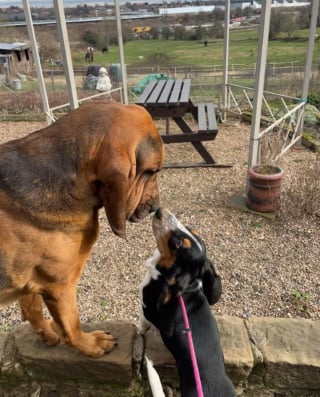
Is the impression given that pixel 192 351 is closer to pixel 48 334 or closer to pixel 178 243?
pixel 178 243

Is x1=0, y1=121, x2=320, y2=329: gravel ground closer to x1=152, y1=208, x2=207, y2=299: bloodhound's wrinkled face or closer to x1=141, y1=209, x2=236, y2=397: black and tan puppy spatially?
x1=141, y1=209, x2=236, y2=397: black and tan puppy

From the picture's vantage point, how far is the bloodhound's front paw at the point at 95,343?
2215 mm

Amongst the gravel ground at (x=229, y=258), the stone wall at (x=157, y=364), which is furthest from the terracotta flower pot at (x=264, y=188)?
the stone wall at (x=157, y=364)

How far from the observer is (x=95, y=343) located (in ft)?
7.44

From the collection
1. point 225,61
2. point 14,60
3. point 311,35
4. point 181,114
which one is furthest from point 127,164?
point 14,60

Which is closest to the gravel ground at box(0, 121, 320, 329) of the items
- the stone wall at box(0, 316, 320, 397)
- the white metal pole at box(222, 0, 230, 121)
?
the stone wall at box(0, 316, 320, 397)

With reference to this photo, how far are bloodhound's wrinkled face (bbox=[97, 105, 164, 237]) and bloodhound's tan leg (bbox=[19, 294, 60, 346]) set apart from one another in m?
0.93

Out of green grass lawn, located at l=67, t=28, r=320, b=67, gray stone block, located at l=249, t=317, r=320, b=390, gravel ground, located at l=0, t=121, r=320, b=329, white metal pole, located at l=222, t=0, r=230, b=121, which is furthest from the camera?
green grass lawn, located at l=67, t=28, r=320, b=67

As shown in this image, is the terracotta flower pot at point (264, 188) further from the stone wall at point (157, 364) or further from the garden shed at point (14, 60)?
the garden shed at point (14, 60)

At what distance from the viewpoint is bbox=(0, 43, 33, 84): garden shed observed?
79.2 ft

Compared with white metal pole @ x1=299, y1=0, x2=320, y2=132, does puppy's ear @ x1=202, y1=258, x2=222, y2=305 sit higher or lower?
lower

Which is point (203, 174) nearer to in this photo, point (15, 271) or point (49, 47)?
point (15, 271)

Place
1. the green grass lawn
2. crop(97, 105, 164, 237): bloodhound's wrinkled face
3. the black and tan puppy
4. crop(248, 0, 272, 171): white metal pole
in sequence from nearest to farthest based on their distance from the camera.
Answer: crop(97, 105, 164, 237): bloodhound's wrinkled face < the black and tan puppy < crop(248, 0, 272, 171): white metal pole < the green grass lawn

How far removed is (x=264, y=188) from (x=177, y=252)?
2.61 m
